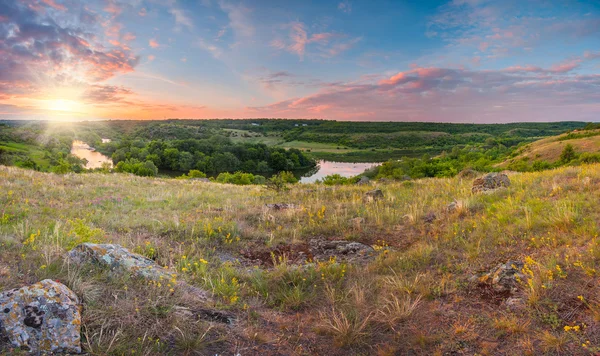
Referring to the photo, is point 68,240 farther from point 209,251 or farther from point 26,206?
point 26,206

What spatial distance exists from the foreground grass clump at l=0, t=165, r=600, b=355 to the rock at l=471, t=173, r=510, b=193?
1.54 m

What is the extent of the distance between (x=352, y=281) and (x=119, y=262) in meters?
3.57

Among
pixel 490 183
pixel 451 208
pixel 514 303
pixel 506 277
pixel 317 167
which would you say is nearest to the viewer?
pixel 514 303

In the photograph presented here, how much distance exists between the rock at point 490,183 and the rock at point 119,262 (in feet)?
32.2

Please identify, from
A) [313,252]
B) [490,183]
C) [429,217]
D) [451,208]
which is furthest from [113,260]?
[490,183]

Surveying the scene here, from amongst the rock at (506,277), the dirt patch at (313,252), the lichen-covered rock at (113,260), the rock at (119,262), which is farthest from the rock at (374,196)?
the lichen-covered rock at (113,260)

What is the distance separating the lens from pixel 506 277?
187 inches

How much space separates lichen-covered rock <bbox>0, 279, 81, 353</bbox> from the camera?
9.37ft

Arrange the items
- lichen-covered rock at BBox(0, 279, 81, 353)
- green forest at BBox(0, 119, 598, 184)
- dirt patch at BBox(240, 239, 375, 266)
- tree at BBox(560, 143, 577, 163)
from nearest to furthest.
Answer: lichen-covered rock at BBox(0, 279, 81, 353), dirt patch at BBox(240, 239, 375, 266), tree at BBox(560, 143, 577, 163), green forest at BBox(0, 119, 598, 184)

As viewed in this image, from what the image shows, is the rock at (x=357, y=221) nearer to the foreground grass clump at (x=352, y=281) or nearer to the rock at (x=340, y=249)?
the foreground grass clump at (x=352, y=281)

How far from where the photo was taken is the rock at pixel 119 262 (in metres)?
4.32

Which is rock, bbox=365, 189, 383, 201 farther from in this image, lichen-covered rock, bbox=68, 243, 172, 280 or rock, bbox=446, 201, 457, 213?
lichen-covered rock, bbox=68, 243, 172, 280

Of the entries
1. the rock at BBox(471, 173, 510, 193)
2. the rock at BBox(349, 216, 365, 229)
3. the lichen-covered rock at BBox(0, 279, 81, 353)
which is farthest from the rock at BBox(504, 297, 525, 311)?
the rock at BBox(471, 173, 510, 193)

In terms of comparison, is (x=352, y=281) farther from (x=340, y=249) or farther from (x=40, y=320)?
(x=40, y=320)
